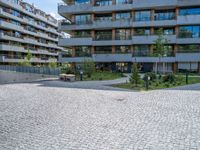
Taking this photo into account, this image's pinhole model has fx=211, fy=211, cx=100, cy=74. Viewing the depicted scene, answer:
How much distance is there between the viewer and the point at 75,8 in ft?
142

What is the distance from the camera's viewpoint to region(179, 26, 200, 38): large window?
3928 cm

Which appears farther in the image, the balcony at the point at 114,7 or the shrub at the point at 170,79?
the balcony at the point at 114,7

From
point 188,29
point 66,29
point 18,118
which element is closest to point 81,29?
point 66,29

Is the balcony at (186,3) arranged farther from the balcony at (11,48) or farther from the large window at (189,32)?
the balcony at (11,48)

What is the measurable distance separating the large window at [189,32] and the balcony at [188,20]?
1132mm

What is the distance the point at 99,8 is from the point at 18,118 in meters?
37.2

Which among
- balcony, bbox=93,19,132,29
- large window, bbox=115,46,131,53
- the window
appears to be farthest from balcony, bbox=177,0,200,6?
large window, bbox=115,46,131,53

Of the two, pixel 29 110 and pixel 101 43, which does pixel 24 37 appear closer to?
pixel 101 43

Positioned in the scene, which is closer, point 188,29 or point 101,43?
point 188,29

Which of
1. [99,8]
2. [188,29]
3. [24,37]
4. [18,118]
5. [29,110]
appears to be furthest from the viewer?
[24,37]

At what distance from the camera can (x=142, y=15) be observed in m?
41.7

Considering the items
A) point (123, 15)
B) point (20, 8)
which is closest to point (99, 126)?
point (123, 15)

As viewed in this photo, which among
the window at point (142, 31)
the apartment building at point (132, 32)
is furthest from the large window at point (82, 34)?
the window at point (142, 31)

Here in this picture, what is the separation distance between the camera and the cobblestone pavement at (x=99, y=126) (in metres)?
6.21
